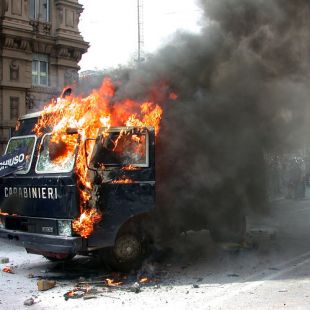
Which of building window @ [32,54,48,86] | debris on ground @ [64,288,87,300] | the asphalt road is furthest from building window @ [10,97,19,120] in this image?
debris on ground @ [64,288,87,300]

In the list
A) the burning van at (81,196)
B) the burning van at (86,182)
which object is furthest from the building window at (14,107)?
the burning van at (81,196)

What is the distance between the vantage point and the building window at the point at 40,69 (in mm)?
20203

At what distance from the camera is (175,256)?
25.5ft

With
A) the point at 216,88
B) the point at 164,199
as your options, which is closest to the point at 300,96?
the point at 216,88

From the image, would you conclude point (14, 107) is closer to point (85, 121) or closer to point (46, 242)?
point (85, 121)

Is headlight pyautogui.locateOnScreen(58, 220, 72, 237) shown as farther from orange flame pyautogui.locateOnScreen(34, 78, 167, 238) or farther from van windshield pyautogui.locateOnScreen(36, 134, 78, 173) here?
van windshield pyautogui.locateOnScreen(36, 134, 78, 173)

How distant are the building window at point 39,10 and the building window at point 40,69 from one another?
1.68 meters

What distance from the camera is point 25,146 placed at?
23.2ft

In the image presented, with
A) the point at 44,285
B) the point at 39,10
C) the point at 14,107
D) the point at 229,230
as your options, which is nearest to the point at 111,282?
the point at 44,285

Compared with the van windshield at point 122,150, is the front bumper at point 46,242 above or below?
below

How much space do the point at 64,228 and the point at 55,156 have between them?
106 centimetres

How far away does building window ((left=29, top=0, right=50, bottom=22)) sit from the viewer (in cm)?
2014

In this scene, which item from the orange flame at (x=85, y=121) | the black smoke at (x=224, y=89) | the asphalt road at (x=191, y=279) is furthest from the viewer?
the black smoke at (x=224, y=89)

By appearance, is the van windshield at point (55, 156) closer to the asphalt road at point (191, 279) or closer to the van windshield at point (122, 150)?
the van windshield at point (122, 150)
